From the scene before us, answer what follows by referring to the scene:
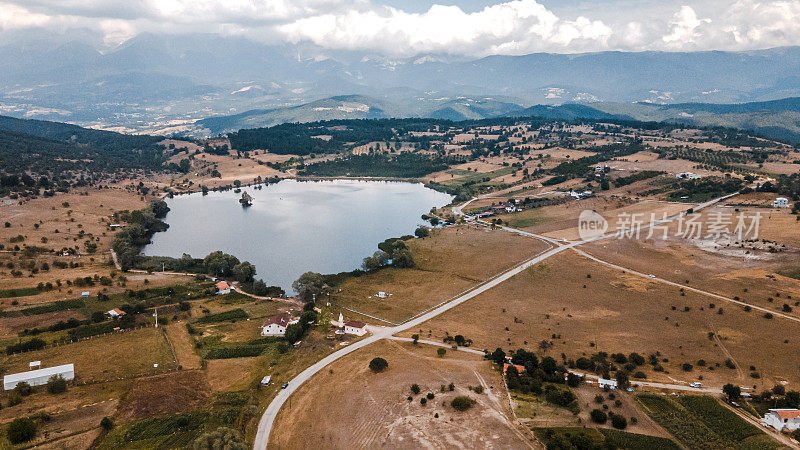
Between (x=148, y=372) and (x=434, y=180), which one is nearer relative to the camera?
(x=148, y=372)

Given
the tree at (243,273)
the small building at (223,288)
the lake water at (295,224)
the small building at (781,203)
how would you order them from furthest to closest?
the small building at (781,203), the lake water at (295,224), the tree at (243,273), the small building at (223,288)

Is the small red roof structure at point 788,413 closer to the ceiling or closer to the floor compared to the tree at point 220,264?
closer to the floor

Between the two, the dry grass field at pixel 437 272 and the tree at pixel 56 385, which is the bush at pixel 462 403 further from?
the tree at pixel 56 385

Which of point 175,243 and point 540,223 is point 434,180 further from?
point 175,243

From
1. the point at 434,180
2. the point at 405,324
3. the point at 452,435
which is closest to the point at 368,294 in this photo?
the point at 405,324

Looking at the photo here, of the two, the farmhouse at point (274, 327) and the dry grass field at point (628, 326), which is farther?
the farmhouse at point (274, 327)

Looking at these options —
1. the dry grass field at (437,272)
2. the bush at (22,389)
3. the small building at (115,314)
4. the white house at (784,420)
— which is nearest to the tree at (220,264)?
the small building at (115,314)
